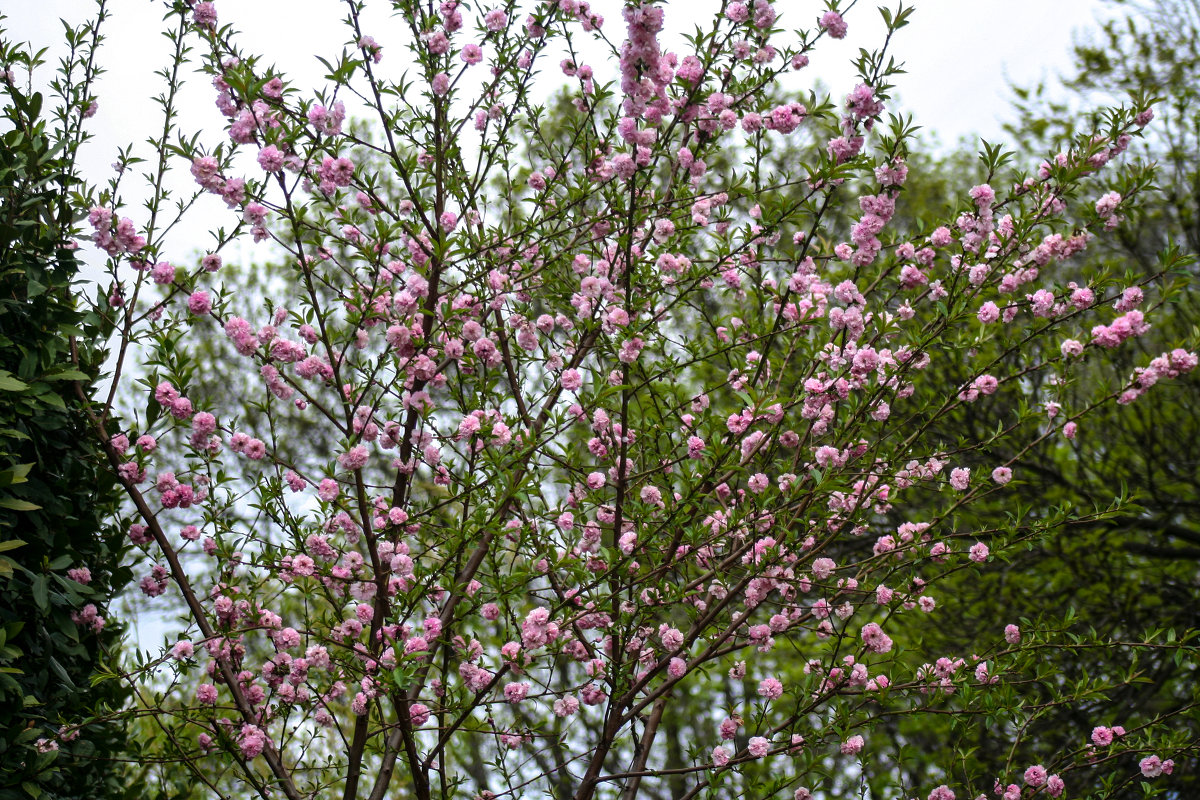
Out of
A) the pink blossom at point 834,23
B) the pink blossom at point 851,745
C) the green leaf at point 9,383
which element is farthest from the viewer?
the pink blossom at point 851,745

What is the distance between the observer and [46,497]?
11.9 feet

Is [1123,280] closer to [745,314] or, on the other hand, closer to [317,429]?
[745,314]

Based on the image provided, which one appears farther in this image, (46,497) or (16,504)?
(46,497)

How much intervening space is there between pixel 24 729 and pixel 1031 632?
381 centimetres

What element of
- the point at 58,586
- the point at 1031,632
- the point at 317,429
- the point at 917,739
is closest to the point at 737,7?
the point at 1031,632

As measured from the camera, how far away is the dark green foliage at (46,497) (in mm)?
3432

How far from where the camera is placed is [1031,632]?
422cm

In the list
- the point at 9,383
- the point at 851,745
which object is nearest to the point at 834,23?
the point at 851,745

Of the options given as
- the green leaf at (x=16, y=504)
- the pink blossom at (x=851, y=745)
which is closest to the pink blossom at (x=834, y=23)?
the pink blossom at (x=851, y=745)

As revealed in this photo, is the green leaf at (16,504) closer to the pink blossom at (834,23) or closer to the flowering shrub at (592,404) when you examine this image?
the flowering shrub at (592,404)

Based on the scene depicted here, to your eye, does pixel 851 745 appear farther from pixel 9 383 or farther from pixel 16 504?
pixel 9 383

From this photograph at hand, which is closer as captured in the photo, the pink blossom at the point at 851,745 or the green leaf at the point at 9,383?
the green leaf at the point at 9,383

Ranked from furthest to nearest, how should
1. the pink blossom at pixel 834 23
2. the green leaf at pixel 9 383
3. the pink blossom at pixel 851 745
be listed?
the pink blossom at pixel 851 745 < the pink blossom at pixel 834 23 < the green leaf at pixel 9 383

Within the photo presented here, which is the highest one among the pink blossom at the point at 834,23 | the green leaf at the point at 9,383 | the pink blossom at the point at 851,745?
the pink blossom at the point at 834,23
